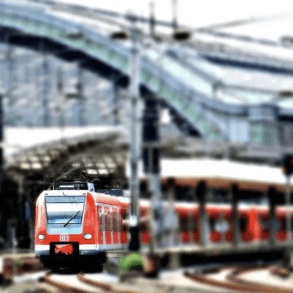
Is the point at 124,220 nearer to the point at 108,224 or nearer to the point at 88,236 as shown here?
the point at 108,224

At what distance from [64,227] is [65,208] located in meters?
0.23

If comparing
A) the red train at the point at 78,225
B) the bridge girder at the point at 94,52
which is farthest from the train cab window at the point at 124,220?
the bridge girder at the point at 94,52

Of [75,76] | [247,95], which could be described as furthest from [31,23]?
[247,95]

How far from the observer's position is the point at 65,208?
4.27 metres

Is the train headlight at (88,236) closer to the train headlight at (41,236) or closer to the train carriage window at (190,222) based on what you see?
the train headlight at (41,236)

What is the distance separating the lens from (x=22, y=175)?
501 centimetres

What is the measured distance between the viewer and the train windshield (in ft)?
13.7

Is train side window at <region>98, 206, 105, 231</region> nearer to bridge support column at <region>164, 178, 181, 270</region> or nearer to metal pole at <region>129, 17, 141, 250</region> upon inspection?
metal pole at <region>129, 17, 141, 250</region>

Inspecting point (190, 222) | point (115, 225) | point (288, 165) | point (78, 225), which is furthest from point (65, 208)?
point (190, 222)

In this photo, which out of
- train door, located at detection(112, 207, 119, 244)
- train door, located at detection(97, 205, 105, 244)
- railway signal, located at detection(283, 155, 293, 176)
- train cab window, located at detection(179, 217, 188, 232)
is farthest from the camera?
train cab window, located at detection(179, 217, 188, 232)

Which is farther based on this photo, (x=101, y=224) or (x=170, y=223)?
(x=170, y=223)

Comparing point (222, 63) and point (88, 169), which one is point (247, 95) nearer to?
point (222, 63)

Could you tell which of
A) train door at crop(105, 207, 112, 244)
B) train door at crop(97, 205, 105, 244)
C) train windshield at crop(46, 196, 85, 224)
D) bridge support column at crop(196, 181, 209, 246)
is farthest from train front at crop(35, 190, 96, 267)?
bridge support column at crop(196, 181, 209, 246)

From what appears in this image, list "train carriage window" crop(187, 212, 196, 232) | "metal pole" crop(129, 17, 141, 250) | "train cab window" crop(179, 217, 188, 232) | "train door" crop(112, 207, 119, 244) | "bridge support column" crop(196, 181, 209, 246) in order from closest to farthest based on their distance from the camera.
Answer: "train door" crop(112, 207, 119, 244) → "metal pole" crop(129, 17, 141, 250) → "bridge support column" crop(196, 181, 209, 246) → "train cab window" crop(179, 217, 188, 232) → "train carriage window" crop(187, 212, 196, 232)
